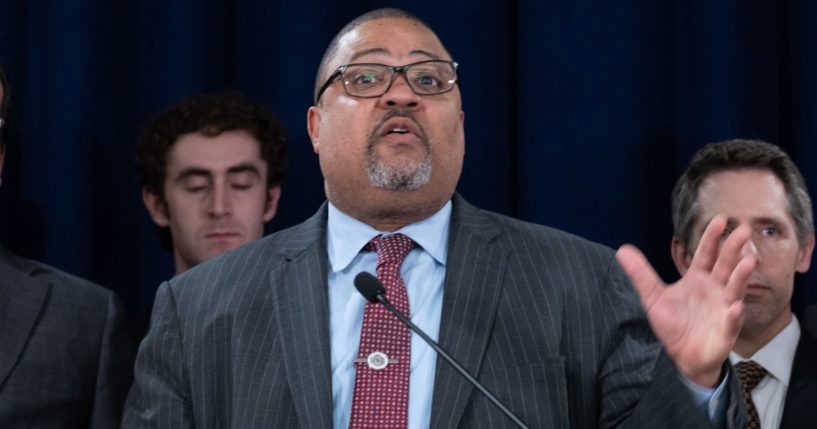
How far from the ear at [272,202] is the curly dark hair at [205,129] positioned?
1 centimetres

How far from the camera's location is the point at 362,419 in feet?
5.61

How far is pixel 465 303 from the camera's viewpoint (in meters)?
1.79

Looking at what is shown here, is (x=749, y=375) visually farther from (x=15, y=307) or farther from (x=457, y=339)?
(x=15, y=307)

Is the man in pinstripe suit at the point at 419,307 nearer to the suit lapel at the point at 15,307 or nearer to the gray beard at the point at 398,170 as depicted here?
the gray beard at the point at 398,170

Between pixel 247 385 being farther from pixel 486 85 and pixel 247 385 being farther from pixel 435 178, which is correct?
pixel 486 85

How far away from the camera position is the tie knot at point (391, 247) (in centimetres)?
187

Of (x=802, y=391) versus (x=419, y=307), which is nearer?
(x=419, y=307)

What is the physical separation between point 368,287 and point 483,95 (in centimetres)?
115

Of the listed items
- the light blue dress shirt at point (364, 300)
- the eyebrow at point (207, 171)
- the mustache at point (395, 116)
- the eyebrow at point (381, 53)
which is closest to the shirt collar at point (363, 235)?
the light blue dress shirt at point (364, 300)

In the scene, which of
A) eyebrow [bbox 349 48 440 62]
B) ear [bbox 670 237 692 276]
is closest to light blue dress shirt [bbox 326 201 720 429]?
eyebrow [bbox 349 48 440 62]

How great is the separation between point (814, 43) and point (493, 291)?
1123 mm

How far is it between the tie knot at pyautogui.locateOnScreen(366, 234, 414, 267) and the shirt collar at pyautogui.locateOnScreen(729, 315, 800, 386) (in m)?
0.64

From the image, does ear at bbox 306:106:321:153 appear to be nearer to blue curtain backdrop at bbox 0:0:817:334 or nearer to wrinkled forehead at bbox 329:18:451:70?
wrinkled forehead at bbox 329:18:451:70

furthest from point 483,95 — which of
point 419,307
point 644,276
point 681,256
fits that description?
point 644,276
